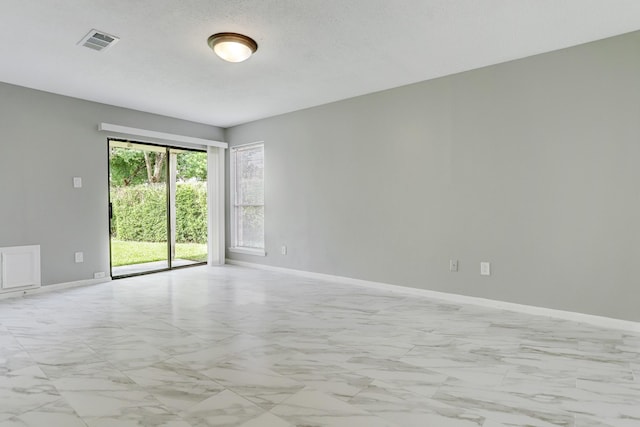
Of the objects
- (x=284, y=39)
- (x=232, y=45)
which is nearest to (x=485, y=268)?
(x=284, y=39)

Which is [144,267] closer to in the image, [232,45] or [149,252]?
[149,252]

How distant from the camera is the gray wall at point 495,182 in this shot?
3.09 m

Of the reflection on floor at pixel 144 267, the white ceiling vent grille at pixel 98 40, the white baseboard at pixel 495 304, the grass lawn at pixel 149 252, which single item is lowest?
the white baseboard at pixel 495 304

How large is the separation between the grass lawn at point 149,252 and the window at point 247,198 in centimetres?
97

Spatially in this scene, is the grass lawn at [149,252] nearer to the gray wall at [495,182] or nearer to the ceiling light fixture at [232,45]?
the gray wall at [495,182]

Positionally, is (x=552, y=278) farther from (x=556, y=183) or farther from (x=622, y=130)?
(x=622, y=130)

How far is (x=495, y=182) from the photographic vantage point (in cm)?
369

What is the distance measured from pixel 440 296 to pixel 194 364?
8.98 feet

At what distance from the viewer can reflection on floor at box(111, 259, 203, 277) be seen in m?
5.71

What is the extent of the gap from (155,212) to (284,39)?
4720 millimetres

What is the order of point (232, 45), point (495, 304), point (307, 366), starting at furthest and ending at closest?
point (495, 304) → point (232, 45) → point (307, 366)

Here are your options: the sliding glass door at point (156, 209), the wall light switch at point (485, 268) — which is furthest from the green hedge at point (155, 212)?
the wall light switch at point (485, 268)

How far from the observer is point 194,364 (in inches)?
94.9

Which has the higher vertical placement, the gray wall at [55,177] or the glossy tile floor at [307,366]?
the gray wall at [55,177]
